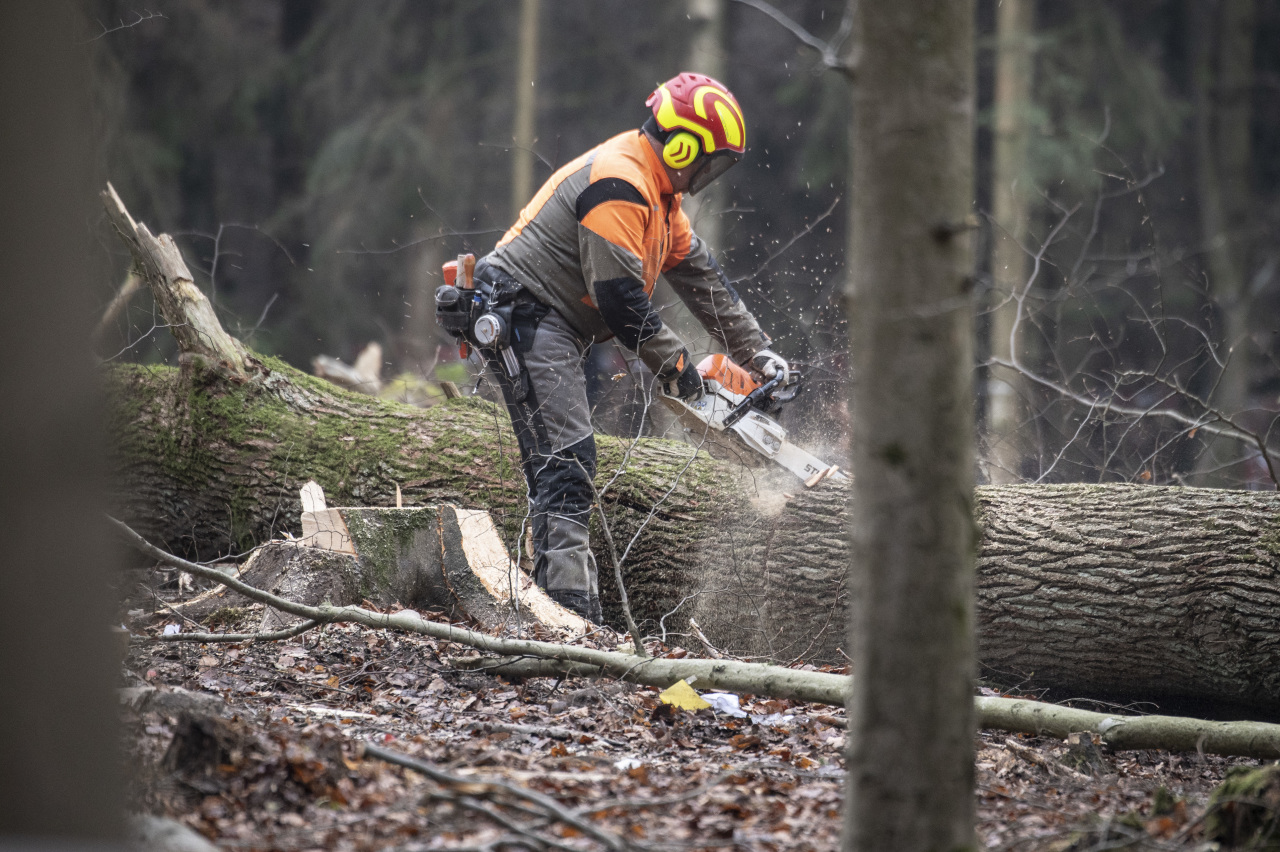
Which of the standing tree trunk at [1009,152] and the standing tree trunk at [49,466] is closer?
the standing tree trunk at [49,466]

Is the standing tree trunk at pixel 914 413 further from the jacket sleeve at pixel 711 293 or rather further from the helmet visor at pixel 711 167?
the jacket sleeve at pixel 711 293

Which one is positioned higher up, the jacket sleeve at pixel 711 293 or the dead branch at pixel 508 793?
the jacket sleeve at pixel 711 293

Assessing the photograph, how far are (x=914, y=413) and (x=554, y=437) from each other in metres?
2.96

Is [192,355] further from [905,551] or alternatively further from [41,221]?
[905,551]

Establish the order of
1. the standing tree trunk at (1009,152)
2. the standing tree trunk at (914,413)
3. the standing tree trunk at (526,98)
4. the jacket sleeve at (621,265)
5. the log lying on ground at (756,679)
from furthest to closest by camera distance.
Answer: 1. the standing tree trunk at (526,98)
2. the standing tree trunk at (1009,152)
3. the jacket sleeve at (621,265)
4. the log lying on ground at (756,679)
5. the standing tree trunk at (914,413)

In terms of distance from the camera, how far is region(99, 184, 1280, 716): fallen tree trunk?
377cm

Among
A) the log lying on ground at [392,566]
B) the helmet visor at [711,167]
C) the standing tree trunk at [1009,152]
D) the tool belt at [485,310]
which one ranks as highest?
the standing tree trunk at [1009,152]

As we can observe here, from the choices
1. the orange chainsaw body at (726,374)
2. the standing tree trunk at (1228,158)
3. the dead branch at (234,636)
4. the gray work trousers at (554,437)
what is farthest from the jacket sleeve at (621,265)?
the standing tree trunk at (1228,158)

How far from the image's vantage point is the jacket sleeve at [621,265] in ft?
14.5

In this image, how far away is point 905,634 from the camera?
1850 mm

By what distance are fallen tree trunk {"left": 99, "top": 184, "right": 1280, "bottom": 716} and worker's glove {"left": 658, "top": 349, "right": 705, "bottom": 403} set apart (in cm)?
44

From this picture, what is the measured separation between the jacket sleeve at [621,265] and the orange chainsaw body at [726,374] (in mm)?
216

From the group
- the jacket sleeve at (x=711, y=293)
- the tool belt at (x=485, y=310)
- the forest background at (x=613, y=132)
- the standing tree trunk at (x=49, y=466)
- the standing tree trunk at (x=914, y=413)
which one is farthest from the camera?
the forest background at (x=613, y=132)

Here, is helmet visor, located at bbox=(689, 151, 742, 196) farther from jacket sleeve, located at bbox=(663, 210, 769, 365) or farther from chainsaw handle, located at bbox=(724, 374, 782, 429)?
chainsaw handle, located at bbox=(724, 374, 782, 429)
